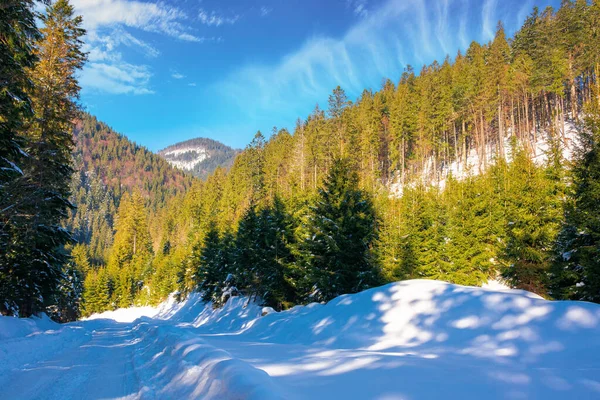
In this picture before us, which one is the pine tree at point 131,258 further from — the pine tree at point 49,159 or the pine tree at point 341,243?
the pine tree at point 341,243

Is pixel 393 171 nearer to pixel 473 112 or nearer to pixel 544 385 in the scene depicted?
pixel 473 112

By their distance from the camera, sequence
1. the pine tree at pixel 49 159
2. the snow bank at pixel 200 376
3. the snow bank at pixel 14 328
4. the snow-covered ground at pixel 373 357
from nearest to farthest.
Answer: the snow bank at pixel 200 376
the snow-covered ground at pixel 373 357
the snow bank at pixel 14 328
the pine tree at pixel 49 159

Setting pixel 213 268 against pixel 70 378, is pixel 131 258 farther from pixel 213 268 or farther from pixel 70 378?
pixel 70 378

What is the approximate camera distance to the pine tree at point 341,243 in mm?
19047

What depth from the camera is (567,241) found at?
1522 cm

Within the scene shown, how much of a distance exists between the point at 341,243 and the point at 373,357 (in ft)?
43.8

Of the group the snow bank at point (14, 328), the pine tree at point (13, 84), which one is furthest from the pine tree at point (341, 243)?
the pine tree at point (13, 84)

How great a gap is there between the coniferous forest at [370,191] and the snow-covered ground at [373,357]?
228 inches

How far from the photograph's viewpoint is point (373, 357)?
19.3 feet

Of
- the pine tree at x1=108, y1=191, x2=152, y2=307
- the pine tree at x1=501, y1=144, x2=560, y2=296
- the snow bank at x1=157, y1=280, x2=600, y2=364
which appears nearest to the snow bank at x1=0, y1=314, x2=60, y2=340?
the snow bank at x1=157, y1=280, x2=600, y2=364

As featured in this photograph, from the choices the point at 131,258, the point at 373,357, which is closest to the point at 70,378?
the point at 373,357

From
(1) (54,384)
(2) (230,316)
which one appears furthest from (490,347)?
(2) (230,316)

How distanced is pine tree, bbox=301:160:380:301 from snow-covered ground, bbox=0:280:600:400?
4929 millimetres

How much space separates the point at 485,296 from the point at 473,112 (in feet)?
180
